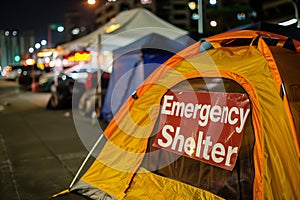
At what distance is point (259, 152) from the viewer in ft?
10.9

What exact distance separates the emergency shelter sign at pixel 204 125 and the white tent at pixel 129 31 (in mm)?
7916

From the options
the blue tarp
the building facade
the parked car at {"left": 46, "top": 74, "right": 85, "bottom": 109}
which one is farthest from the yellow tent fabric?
the building facade

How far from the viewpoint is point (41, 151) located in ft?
24.1

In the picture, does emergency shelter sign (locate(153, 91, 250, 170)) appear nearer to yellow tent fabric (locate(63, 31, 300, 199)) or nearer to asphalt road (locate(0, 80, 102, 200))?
yellow tent fabric (locate(63, 31, 300, 199))

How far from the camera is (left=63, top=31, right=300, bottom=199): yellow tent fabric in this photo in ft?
10.5

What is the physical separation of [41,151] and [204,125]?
Result: 15.1ft

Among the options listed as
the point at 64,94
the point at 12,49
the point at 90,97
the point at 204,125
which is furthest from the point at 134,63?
the point at 12,49

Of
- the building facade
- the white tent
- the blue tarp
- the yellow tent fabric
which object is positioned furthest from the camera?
the building facade

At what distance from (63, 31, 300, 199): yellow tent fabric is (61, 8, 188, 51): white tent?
296 inches

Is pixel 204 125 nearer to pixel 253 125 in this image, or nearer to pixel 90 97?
pixel 253 125

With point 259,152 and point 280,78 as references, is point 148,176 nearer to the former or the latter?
point 259,152

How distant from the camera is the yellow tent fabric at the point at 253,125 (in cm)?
321

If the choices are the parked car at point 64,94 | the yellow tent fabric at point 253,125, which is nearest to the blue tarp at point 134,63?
the parked car at point 64,94

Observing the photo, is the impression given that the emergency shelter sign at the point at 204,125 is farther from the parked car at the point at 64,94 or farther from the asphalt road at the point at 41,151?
the parked car at the point at 64,94
